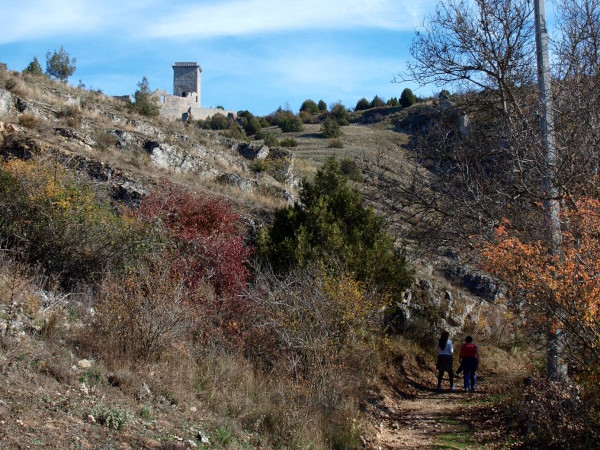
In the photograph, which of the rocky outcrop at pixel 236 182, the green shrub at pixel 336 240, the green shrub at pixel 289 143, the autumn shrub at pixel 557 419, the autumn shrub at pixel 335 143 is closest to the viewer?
the autumn shrub at pixel 557 419

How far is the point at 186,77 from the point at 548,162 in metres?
77.2

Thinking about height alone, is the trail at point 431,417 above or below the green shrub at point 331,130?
below

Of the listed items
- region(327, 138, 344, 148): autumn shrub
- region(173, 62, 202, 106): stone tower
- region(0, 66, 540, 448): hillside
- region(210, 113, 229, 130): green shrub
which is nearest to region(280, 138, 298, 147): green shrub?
region(327, 138, 344, 148): autumn shrub

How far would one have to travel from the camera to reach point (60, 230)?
1161cm

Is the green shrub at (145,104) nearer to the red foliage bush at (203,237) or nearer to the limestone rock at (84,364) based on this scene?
the red foliage bush at (203,237)

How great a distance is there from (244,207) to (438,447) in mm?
12565

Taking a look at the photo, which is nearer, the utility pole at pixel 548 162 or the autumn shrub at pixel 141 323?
the utility pole at pixel 548 162

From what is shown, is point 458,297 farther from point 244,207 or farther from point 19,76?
point 19,76

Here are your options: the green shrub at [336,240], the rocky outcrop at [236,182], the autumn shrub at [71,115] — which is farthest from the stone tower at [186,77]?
the green shrub at [336,240]

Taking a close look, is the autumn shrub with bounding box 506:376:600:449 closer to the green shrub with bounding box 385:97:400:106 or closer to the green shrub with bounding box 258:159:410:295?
the green shrub with bounding box 258:159:410:295

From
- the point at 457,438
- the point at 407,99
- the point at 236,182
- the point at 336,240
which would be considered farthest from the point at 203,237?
the point at 407,99

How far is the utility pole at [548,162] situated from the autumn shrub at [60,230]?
7816mm

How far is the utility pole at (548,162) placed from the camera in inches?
293

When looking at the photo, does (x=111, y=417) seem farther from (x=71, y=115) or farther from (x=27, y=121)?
(x=71, y=115)
